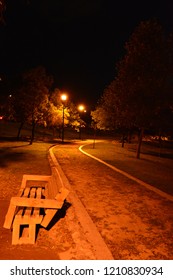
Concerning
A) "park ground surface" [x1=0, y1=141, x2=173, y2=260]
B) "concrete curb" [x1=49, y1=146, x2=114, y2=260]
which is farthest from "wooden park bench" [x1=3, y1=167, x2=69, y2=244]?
"concrete curb" [x1=49, y1=146, x2=114, y2=260]

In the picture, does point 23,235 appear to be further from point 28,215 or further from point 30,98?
point 30,98

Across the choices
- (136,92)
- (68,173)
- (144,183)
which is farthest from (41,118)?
(144,183)

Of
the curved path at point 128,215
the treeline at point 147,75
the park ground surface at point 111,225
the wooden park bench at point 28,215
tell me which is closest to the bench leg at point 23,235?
the wooden park bench at point 28,215

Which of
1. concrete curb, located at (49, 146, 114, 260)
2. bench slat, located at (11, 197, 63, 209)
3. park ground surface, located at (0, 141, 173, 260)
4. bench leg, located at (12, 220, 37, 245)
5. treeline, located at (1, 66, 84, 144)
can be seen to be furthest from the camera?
treeline, located at (1, 66, 84, 144)

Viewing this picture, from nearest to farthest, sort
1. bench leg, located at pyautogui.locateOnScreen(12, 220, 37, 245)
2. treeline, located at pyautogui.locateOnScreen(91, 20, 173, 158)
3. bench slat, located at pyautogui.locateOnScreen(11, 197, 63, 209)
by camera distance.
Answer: bench leg, located at pyautogui.locateOnScreen(12, 220, 37, 245) → bench slat, located at pyautogui.locateOnScreen(11, 197, 63, 209) → treeline, located at pyautogui.locateOnScreen(91, 20, 173, 158)

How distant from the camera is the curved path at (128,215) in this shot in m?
5.27

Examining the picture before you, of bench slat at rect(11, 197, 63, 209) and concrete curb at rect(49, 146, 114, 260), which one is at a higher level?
bench slat at rect(11, 197, 63, 209)

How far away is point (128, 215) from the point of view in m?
7.00

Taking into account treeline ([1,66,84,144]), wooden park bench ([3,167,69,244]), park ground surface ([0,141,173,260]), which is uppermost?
treeline ([1,66,84,144])

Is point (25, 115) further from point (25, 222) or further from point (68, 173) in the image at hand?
point (25, 222)

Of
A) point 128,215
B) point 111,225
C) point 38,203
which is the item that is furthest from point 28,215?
point 128,215

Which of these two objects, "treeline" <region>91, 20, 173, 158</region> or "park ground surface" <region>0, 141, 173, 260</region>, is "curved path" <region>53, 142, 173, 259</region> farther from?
"treeline" <region>91, 20, 173, 158</region>

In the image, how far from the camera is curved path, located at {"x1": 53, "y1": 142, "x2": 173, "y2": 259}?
5.27 meters
